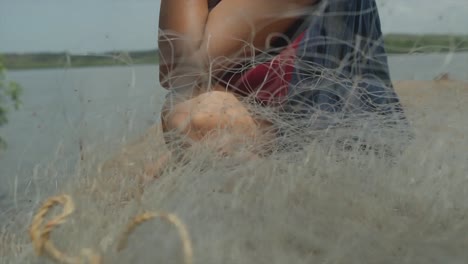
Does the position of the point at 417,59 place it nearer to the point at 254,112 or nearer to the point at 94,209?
the point at 254,112

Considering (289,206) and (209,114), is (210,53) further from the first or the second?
(289,206)

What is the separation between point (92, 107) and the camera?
26.8 inches

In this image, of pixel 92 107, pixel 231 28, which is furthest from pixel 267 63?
pixel 92 107

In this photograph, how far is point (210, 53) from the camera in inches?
26.2

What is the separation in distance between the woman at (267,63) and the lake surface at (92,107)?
0.10ft

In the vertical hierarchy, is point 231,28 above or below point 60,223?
above

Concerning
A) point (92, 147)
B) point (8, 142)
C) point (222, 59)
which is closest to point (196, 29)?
Answer: point (222, 59)

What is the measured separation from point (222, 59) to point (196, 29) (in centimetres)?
5

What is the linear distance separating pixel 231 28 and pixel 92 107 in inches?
7.5

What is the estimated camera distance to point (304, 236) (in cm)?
46

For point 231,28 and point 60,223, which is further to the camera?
point 231,28

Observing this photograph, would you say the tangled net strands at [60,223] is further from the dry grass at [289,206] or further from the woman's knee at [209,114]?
the woman's knee at [209,114]

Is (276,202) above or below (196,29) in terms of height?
below

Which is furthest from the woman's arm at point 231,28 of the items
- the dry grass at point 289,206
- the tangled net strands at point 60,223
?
the tangled net strands at point 60,223
